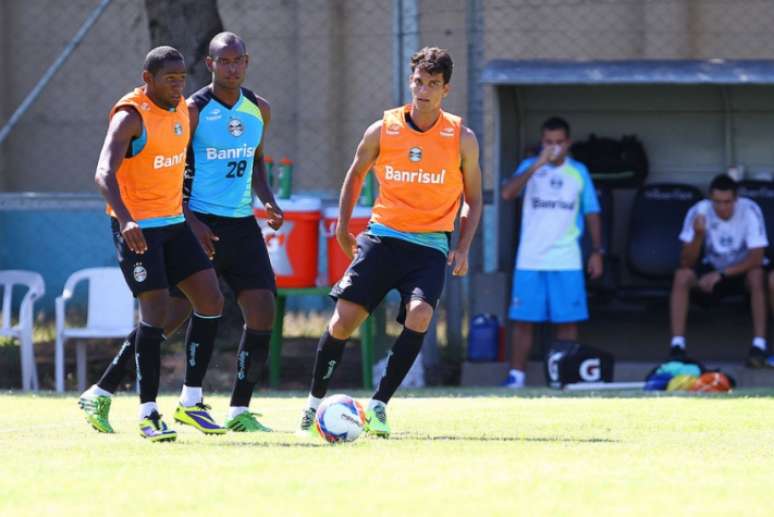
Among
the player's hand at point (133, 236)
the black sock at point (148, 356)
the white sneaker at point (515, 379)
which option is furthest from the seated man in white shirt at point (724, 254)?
the player's hand at point (133, 236)

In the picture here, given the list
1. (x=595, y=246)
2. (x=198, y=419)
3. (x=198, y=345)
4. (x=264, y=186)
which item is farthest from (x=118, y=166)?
(x=595, y=246)

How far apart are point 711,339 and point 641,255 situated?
103cm

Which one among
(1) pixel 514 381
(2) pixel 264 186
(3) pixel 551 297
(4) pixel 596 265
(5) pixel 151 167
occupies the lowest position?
(1) pixel 514 381

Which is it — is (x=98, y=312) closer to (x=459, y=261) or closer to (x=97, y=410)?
(x=97, y=410)

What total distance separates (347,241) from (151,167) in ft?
3.56

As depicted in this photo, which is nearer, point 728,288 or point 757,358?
point 757,358

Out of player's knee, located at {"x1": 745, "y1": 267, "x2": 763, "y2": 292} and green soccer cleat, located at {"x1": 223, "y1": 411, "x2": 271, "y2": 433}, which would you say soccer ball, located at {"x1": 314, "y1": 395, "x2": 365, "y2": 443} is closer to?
green soccer cleat, located at {"x1": 223, "y1": 411, "x2": 271, "y2": 433}

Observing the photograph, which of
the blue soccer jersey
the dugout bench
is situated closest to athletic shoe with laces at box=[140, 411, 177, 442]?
the blue soccer jersey

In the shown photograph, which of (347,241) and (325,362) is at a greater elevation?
(347,241)

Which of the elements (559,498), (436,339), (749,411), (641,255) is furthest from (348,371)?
(559,498)

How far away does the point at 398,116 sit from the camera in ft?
27.1

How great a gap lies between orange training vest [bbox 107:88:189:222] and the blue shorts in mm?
5541

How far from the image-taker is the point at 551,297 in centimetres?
1309

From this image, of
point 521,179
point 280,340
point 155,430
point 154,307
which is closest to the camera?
point 155,430
